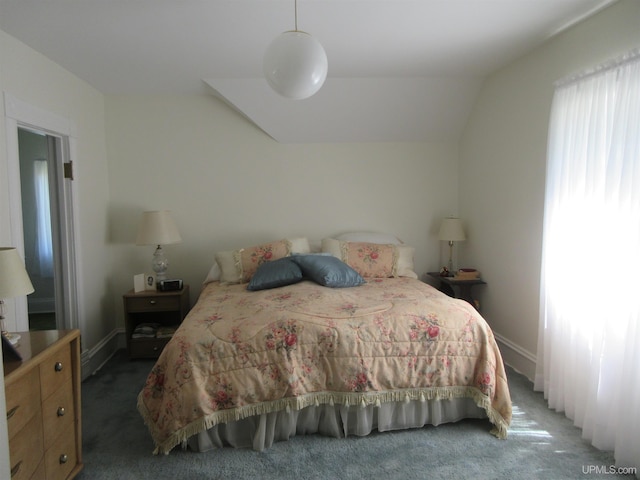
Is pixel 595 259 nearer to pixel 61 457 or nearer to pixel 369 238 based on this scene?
pixel 369 238

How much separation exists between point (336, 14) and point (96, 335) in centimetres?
309

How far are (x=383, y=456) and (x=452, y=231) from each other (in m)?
2.22

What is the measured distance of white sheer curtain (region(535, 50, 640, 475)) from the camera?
6.30 ft

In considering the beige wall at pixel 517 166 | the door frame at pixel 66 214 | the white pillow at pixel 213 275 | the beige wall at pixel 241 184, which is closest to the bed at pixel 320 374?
the beige wall at pixel 517 166

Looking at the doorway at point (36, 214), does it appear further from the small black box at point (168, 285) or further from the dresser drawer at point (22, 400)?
the dresser drawer at point (22, 400)

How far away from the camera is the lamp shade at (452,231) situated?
12.0ft

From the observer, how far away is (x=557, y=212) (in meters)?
2.49

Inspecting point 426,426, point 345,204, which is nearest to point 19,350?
point 426,426

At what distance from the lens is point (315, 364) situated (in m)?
2.15


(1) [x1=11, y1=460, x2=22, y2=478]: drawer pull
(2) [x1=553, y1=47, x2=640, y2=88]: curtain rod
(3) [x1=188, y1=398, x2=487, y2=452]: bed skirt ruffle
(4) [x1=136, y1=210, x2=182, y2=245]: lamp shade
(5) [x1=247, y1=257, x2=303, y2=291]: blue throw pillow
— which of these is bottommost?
(3) [x1=188, y1=398, x2=487, y2=452]: bed skirt ruffle

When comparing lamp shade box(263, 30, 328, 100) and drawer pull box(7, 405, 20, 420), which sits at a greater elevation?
lamp shade box(263, 30, 328, 100)

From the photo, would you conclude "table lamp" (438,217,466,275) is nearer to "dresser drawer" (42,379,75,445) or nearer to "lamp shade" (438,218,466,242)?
"lamp shade" (438,218,466,242)

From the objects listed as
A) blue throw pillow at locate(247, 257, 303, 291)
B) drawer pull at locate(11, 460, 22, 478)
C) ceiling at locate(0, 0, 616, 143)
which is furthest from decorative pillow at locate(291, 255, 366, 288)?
drawer pull at locate(11, 460, 22, 478)

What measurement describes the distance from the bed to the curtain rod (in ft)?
4.95
